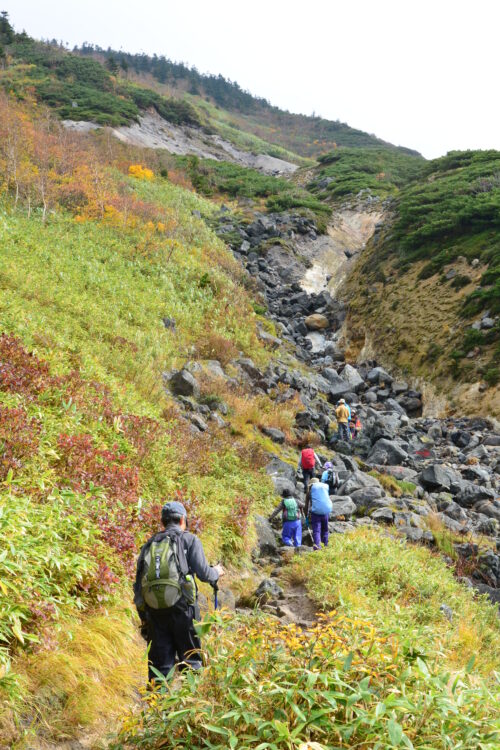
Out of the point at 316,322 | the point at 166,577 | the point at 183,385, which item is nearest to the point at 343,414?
the point at 183,385

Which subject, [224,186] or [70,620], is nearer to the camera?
[70,620]

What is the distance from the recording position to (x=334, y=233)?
40.8 m

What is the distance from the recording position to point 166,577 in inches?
149

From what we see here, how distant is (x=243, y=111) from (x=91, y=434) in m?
151

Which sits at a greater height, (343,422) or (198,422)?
(198,422)

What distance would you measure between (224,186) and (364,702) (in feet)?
169

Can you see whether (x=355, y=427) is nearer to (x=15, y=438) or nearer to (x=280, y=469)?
(x=280, y=469)

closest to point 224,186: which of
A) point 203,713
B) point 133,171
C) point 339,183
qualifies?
point 339,183

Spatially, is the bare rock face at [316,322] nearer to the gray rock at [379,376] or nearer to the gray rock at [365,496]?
the gray rock at [379,376]

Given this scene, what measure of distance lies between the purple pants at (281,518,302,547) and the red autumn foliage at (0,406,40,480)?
4862 millimetres

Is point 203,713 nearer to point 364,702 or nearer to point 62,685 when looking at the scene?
point 364,702

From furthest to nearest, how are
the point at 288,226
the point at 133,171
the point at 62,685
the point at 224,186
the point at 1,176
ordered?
the point at 224,186 < the point at 288,226 < the point at 133,171 < the point at 1,176 < the point at 62,685

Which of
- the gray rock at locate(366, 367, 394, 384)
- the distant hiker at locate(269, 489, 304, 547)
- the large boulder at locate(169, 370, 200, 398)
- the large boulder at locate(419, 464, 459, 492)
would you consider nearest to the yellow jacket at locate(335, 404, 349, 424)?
the large boulder at locate(419, 464, 459, 492)

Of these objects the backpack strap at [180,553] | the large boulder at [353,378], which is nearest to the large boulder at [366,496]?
the backpack strap at [180,553]
